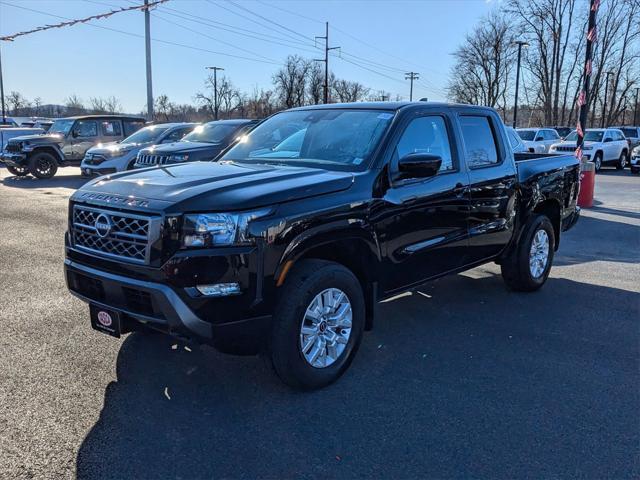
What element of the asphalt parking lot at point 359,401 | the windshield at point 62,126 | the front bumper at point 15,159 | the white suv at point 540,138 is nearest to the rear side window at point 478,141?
the asphalt parking lot at point 359,401

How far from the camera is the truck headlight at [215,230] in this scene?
10.2 feet

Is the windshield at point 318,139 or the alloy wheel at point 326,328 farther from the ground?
the windshield at point 318,139

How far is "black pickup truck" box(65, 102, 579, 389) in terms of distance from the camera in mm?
3127

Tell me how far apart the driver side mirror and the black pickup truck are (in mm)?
10

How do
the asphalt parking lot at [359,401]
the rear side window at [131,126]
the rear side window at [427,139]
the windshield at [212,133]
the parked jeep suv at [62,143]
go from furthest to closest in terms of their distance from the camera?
the rear side window at [131,126] → the parked jeep suv at [62,143] → the windshield at [212,133] → the rear side window at [427,139] → the asphalt parking lot at [359,401]

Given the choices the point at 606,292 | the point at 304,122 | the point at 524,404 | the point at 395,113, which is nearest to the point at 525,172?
the point at 606,292

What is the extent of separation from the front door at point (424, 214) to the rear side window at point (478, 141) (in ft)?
0.85

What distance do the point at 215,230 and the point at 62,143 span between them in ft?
56.3

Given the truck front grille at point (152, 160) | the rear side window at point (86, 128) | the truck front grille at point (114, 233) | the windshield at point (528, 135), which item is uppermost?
the windshield at point (528, 135)

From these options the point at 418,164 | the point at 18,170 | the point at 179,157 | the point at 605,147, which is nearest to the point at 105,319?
the point at 418,164

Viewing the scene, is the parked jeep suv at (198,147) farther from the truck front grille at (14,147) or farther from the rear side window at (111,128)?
the truck front grille at (14,147)

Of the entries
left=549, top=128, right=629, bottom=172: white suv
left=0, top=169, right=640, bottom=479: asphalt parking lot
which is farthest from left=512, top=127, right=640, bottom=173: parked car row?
left=0, top=169, right=640, bottom=479: asphalt parking lot

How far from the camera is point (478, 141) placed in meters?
5.17

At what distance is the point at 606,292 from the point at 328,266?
408 centimetres
